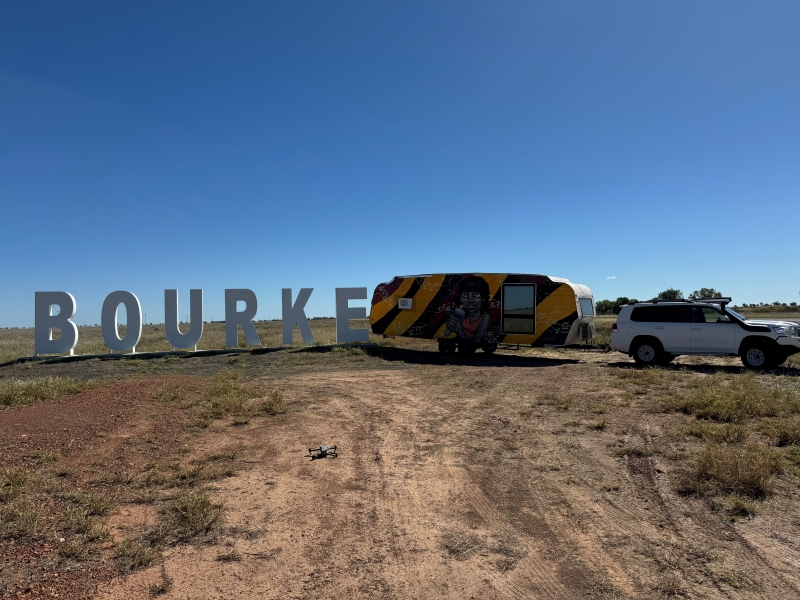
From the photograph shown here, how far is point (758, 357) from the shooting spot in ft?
49.5

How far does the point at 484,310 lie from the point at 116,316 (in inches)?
631

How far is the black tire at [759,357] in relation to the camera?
48.6ft

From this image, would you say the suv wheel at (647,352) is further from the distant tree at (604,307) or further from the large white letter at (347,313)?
the distant tree at (604,307)

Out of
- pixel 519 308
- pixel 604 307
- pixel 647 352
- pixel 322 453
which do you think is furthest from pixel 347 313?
pixel 604 307

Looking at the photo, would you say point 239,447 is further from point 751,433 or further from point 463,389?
point 751,433

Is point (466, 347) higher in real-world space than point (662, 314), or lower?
lower

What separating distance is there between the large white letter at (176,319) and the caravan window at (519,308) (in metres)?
13.5

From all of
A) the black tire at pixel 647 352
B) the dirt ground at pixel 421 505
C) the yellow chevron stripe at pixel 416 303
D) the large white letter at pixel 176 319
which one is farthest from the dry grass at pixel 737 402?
the large white letter at pixel 176 319

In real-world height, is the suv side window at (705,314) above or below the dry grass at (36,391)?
above

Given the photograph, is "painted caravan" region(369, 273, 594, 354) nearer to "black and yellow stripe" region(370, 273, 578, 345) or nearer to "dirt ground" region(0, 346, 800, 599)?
"black and yellow stripe" region(370, 273, 578, 345)

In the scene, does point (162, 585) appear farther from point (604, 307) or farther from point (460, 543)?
point (604, 307)

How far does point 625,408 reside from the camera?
1021cm

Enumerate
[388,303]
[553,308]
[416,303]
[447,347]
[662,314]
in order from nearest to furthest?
[662,314], [553,308], [447,347], [416,303], [388,303]

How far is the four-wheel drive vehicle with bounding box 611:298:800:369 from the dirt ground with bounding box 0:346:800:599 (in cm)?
581
